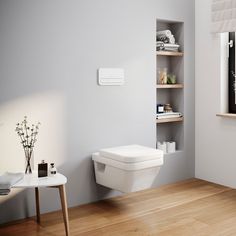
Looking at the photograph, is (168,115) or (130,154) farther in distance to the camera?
(168,115)

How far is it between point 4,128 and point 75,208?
3.10 ft

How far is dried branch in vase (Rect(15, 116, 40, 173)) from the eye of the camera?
9.04ft

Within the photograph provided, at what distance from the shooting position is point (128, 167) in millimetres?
2896

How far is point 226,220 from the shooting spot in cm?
288

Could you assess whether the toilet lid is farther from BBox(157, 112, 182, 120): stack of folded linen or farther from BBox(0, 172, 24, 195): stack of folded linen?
BBox(0, 172, 24, 195): stack of folded linen

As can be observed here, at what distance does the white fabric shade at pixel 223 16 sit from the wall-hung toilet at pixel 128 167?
144 cm

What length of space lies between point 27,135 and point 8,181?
1.76 ft

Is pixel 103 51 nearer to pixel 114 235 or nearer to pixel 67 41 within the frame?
pixel 67 41

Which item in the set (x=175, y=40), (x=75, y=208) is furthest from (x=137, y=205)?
(x=175, y=40)

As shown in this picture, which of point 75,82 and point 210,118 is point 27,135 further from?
point 210,118

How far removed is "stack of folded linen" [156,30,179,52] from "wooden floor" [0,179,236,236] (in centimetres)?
147

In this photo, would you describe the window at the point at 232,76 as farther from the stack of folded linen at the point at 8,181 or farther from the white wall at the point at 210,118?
the stack of folded linen at the point at 8,181

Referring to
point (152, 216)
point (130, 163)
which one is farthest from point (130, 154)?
point (152, 216)

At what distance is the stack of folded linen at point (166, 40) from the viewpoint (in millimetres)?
3784
